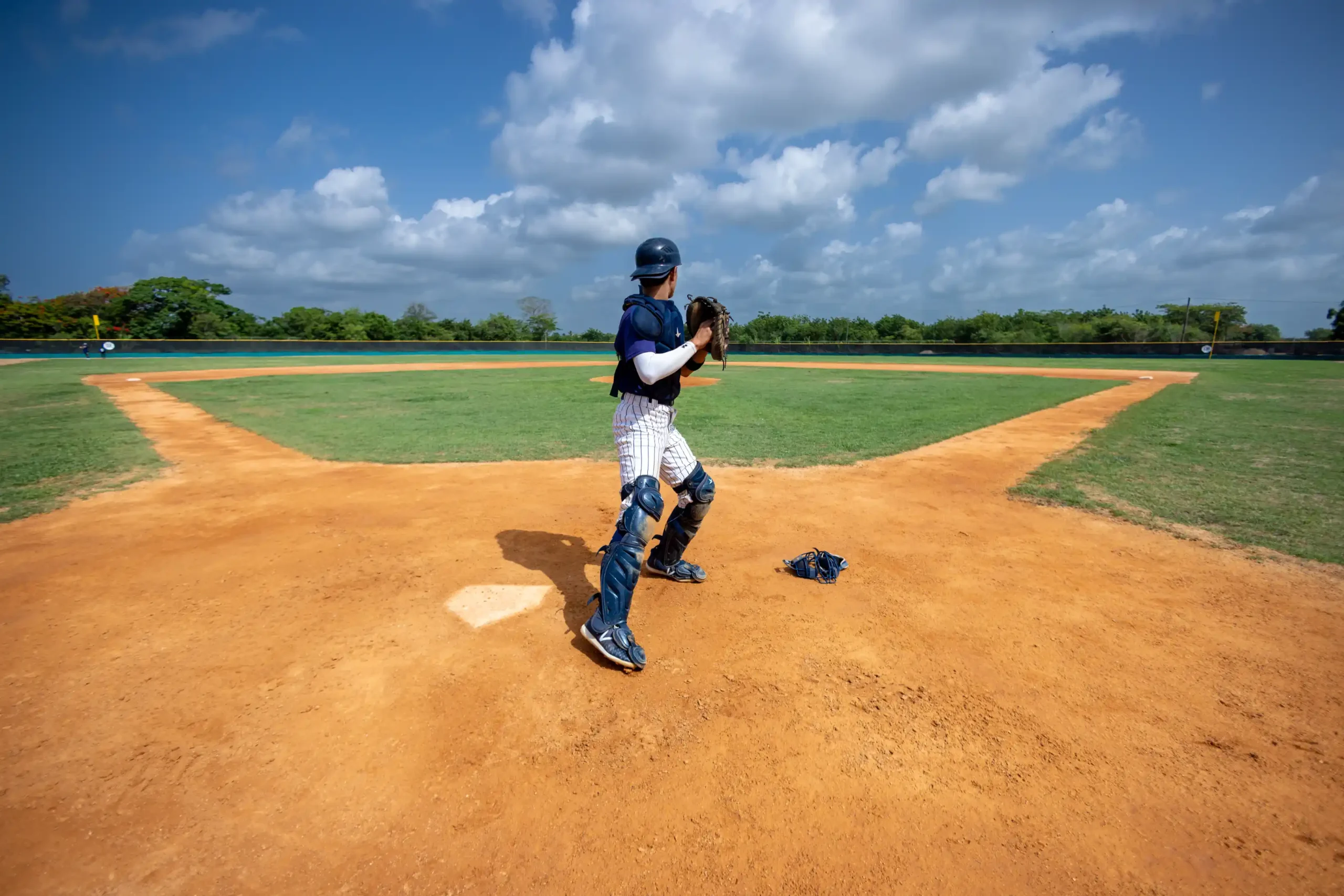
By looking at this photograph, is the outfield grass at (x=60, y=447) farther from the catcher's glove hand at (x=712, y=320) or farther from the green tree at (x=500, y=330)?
the green tree at (x=500, y=330)

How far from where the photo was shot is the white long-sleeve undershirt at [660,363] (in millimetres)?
3238

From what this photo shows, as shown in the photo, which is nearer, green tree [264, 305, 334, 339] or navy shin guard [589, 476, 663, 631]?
navy shin guard [589, 476, 663, 631]

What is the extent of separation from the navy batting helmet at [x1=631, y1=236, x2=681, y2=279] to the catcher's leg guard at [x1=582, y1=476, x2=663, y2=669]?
46.6 inches

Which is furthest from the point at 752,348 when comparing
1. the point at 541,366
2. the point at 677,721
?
the point at 677,721

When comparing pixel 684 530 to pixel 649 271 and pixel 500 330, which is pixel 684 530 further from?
pixel 500 330

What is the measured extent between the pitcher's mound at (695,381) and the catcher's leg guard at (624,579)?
1819 cm

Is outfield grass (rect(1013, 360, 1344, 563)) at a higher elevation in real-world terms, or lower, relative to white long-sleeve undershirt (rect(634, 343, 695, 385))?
lower

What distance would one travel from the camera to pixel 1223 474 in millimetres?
7277

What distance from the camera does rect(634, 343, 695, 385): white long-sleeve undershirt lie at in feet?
10.6

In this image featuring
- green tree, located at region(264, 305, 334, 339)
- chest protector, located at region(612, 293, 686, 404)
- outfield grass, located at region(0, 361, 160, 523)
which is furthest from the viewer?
green tree, located at region(264, 305, 334, 339)

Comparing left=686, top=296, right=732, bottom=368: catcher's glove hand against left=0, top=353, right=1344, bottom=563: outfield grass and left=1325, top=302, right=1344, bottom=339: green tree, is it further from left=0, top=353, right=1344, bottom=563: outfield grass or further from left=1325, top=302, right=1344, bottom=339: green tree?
left=1325, top=302, right=1344, bottom=339: green tree

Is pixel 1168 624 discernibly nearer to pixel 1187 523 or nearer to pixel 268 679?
pixel 1187 523

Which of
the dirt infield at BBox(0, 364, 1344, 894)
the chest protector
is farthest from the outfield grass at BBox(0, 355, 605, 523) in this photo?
the chest protector

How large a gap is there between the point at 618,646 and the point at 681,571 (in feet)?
3.78
